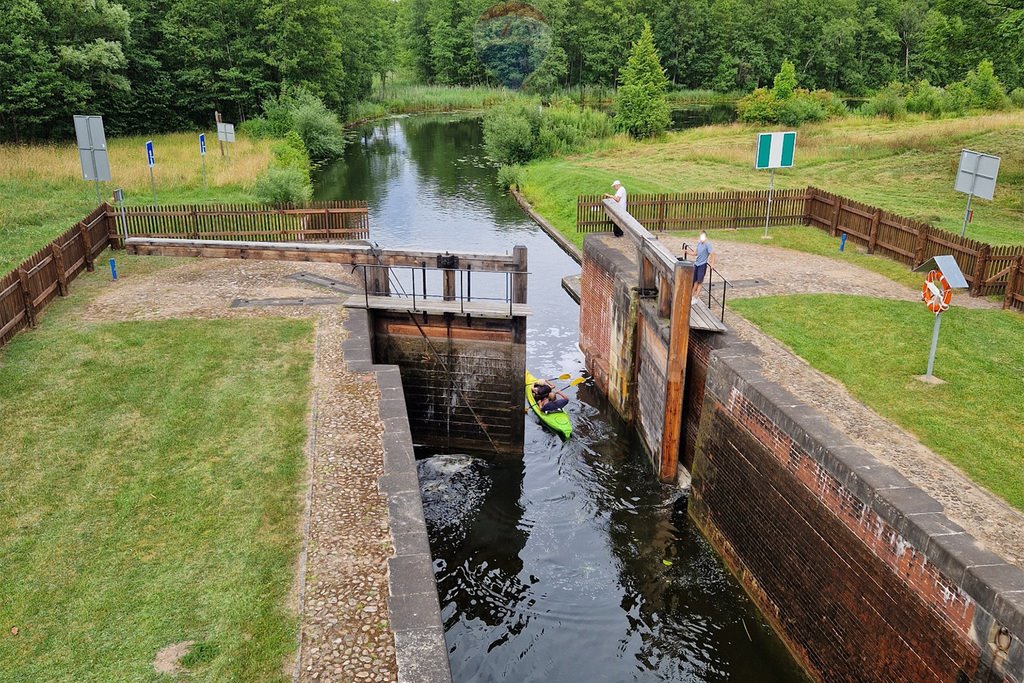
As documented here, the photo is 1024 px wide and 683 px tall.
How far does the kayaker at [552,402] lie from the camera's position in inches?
727

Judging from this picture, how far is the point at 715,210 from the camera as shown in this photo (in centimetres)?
2612

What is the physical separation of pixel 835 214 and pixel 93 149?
858 inches

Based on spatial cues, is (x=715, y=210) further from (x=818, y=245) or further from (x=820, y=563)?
(x=820, y=563)

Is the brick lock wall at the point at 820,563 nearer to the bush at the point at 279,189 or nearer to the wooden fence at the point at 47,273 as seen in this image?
the wooden fence at the point at 47,273

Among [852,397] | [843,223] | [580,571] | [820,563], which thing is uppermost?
[843,223]

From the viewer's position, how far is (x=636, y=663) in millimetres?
11852

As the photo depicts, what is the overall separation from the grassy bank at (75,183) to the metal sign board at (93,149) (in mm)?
3024

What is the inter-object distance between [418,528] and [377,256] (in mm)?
9096

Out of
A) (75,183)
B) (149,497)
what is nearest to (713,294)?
(149,497)

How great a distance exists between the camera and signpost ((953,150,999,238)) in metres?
18.4

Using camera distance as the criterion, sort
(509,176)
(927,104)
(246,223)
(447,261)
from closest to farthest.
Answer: (447,261), (246,223), (509,176), (927,104)

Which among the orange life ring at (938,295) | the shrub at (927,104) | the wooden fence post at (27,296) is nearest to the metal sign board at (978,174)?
the orange life ring at (938,295)

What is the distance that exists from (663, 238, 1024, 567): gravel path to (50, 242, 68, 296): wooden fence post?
612 inches

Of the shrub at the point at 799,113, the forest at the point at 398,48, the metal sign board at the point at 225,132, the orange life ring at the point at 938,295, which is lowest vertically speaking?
the orange life ring at the point at 938,295
